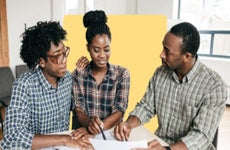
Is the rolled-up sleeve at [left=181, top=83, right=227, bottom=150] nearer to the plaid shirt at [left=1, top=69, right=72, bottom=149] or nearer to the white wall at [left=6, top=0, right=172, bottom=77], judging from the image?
the plaid shirt at [left=1, top=69, right=72, bottom=149]

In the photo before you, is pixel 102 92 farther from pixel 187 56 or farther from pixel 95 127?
pixel 187 56

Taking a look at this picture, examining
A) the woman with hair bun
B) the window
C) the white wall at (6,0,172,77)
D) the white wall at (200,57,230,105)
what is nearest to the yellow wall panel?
the woman with hair bun

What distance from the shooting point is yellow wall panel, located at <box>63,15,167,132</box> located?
2.14 meters

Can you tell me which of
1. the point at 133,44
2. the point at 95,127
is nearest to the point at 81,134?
the point at 95,127

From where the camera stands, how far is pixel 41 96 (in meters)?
1.41

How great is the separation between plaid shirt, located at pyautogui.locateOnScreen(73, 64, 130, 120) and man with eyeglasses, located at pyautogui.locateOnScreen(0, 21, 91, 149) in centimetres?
10

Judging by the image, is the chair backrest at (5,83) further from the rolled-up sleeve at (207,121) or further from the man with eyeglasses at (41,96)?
the rolled-up sleeve at (207,121)

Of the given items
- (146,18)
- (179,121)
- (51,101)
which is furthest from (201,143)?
(146,18)

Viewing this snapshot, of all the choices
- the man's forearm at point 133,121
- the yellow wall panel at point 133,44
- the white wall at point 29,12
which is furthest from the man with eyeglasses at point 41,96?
the white wall at point 29,12

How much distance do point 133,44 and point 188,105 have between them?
901mm

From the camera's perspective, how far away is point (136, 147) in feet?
3.91

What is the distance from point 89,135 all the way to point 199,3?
16.1 feet

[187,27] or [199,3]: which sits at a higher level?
[199,3]

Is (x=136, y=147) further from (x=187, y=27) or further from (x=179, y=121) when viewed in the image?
(x=187, y=27)
